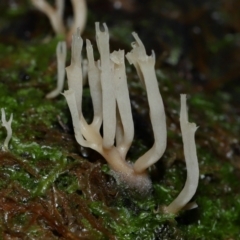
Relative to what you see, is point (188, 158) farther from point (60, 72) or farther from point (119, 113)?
point (60, 72)

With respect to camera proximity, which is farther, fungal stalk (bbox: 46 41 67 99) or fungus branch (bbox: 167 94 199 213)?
fungal stalk (bbox: 46 41 67 99)

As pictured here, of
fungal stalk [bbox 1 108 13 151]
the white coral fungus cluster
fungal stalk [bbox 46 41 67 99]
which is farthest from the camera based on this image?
fungal stalk [bbox 46 41 67 99]

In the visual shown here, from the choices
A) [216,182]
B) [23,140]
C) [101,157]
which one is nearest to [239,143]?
[216,182]

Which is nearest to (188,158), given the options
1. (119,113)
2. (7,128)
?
(119,113)

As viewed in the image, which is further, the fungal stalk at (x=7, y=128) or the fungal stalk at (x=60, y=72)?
the fungal stalk at (x=60, y=72)

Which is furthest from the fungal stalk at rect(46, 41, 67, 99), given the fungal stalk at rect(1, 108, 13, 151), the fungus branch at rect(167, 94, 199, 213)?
the fungus branch at rect(167, 94, 199, 213)

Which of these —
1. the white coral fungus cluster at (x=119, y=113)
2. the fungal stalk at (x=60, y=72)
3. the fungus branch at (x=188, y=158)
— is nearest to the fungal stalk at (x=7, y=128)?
the white coral fungus cluster at (x=119, y=113)

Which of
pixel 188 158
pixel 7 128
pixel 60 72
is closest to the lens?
pixel 188 158

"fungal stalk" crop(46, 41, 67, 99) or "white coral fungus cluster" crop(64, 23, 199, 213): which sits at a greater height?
"fungal stalk" crop(46, 41, 67, 99)

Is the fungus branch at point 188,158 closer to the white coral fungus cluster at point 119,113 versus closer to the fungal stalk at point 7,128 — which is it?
the white coral fungus cluster at point 119,113

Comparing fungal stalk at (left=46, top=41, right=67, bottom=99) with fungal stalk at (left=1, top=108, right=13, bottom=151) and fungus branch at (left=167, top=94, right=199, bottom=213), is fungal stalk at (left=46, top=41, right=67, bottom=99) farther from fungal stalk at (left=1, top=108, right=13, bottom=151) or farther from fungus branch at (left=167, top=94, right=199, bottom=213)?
fungus branch at (left=167, top=94, right=199, bottom=213)
